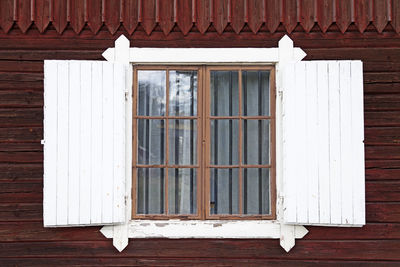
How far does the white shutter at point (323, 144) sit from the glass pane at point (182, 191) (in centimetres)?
73

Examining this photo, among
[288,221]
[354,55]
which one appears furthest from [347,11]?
[288,221]

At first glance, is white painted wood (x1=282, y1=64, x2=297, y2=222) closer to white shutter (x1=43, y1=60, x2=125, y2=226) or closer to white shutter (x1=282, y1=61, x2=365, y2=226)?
white shutter (x1=282, y1=61, x2=365, y2=226)

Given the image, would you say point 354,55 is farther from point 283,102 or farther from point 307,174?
point 307,174

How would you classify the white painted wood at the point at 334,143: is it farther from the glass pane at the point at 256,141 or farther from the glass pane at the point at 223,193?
the glass pane at the point at 223,193

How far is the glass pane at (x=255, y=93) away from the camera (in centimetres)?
453

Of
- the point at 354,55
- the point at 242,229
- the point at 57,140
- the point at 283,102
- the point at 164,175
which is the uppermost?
the point at 354,55

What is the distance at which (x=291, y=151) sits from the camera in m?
4.30

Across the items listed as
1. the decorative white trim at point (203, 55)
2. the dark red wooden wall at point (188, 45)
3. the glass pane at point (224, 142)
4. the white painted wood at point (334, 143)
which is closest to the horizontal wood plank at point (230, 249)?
the dark red wooden wall at point (188, 45)

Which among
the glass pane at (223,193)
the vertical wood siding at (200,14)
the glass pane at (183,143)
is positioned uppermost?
the vertical wood siding at (200,14)

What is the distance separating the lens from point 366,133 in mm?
4441

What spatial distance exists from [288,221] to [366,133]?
3.06 feet

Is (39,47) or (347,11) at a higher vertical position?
(347,11)

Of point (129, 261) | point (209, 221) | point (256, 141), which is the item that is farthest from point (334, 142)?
point (129, 261)

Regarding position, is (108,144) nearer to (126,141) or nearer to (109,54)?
(126,141)
